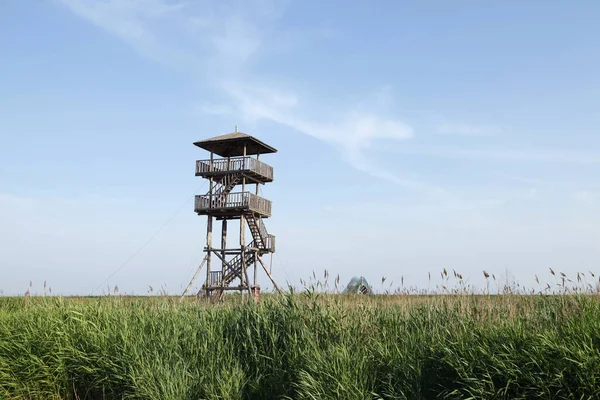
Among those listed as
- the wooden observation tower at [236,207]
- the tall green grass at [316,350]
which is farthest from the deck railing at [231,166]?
the tall green grass at [316,350]

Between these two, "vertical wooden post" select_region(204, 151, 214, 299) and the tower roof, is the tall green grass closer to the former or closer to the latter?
"vertical wooden post" select_region(204, 151, 214, 299)

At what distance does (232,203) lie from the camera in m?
27.5

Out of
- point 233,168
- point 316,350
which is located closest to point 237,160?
point 233,168

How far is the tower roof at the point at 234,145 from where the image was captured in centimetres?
2805

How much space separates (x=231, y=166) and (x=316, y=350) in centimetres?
2038

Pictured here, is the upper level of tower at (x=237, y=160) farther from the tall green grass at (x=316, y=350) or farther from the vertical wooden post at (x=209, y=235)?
the tall green grass at (x=316, y=350)

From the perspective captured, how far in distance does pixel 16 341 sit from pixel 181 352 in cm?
396

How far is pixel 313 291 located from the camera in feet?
33.2

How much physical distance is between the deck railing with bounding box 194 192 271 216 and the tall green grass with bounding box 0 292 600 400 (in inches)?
604

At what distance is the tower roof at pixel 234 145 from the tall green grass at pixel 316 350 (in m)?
16.9

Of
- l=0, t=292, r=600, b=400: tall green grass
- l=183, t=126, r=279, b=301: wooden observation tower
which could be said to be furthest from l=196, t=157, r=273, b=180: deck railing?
l=0, t=292, r=600, b=400: tall green grass

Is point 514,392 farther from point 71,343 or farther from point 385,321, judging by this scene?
point 71,343

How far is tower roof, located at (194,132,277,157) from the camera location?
28.0 m

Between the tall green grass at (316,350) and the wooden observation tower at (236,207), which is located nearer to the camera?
the tall green grass at (316,350)
